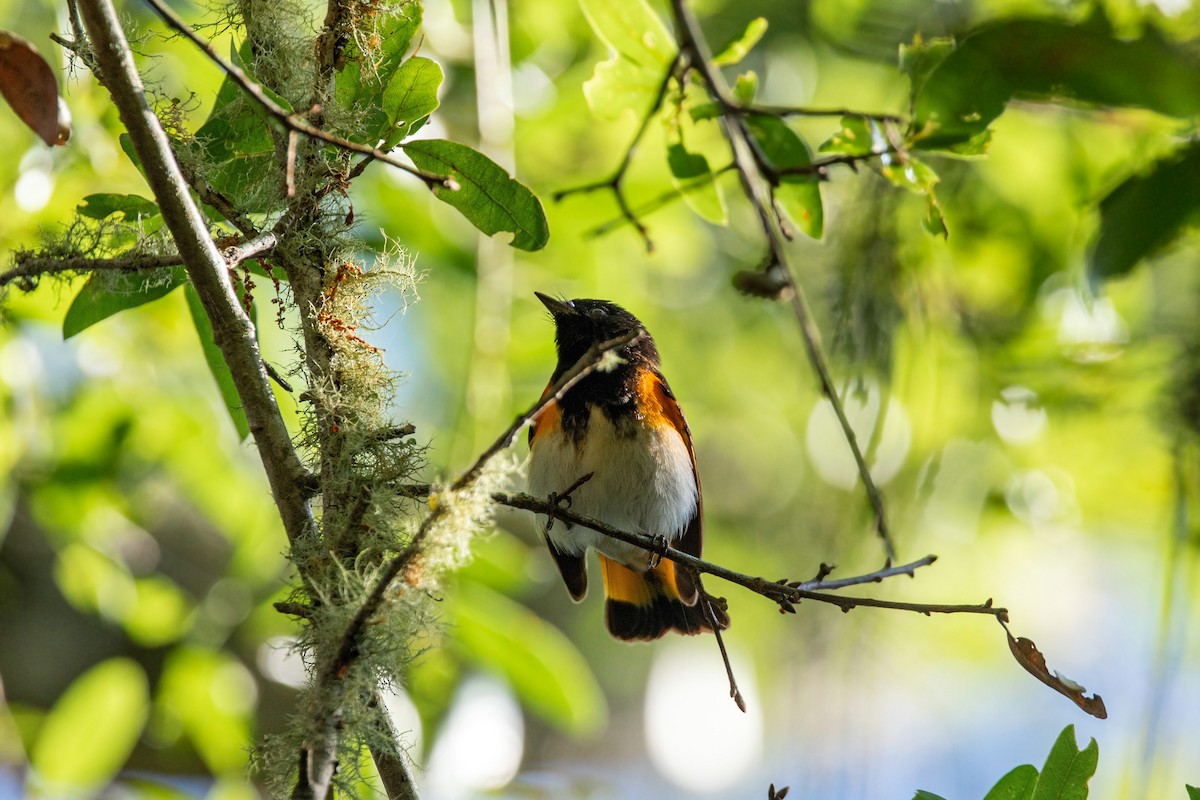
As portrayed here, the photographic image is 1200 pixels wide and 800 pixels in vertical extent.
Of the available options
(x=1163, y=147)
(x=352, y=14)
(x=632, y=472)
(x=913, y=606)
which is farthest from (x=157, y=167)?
(x=1163, y=147)

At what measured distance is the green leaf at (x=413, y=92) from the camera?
182cm

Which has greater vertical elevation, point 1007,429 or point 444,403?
point 1007,429

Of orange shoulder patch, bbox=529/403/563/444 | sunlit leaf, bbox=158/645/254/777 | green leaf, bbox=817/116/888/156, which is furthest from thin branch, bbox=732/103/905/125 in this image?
sunlit leaf, bbox=158/645/254/777

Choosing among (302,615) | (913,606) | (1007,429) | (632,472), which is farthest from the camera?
(1007,429)

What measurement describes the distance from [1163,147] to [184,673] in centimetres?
339

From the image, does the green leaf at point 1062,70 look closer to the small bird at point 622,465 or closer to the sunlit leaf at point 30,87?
the small bird at point 622,465

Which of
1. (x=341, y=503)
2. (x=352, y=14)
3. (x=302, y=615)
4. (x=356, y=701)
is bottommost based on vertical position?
(x=356, y=701)

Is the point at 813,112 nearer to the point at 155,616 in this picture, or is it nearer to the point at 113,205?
the point at 113,205

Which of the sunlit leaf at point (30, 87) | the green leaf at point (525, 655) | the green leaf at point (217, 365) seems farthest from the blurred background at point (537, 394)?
the sunlit leaf at point (30, 87)

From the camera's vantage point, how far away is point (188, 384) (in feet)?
13.2

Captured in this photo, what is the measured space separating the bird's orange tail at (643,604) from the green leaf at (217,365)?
197 cm

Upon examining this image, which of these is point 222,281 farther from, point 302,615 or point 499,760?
point 499,760

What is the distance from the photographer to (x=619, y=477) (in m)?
3.29

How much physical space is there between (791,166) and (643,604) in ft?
6.40
